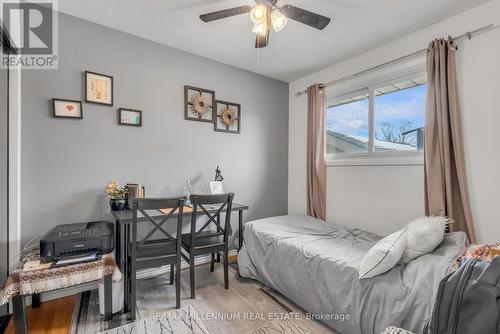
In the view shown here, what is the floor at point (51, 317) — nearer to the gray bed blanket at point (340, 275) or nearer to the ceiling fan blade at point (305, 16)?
the gray bed blanket at point (340, 275)

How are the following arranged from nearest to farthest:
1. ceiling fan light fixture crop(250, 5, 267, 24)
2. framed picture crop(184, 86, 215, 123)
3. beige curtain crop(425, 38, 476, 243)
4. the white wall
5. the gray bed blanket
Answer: the gray bed blanket, ceiling fan light fixture crop(250, 5, 267, 24), the white wall, beige curtain crop(425, 38, 476, 243), framed picture crop(184, 86, 215, 123)

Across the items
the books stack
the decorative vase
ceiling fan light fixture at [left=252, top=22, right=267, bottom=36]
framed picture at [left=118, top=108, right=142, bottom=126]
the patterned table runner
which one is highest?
ceiling fan light fixture at [left=252, top=22, right=267, bottom=36]

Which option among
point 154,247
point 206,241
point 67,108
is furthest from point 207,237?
point 67,108

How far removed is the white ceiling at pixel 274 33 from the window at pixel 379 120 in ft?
1.65

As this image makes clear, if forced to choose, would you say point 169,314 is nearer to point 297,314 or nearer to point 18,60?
point 297,314

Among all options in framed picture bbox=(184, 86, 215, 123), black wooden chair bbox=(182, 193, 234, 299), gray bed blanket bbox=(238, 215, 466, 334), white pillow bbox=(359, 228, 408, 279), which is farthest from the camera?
framed picture bbox=(184, 86, 215, 123)

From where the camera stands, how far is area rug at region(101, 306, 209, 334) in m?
1.71

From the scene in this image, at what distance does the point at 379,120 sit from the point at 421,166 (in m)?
0.70

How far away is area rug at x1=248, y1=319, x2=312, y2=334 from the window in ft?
6.25

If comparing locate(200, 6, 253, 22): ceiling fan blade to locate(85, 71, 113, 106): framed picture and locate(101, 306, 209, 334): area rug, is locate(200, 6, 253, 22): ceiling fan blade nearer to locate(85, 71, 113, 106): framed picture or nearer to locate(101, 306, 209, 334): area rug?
locate(85, 71, 113, 106): framed picture

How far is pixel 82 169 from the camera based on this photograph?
2.21 meters

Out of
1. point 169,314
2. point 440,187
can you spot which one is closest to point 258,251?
point 169,314

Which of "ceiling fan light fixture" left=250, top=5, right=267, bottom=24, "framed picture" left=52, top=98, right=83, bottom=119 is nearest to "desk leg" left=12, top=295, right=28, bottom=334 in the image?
"framed picture" left=52, top=98, right=83, bottom=119

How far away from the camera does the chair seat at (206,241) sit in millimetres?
2256
